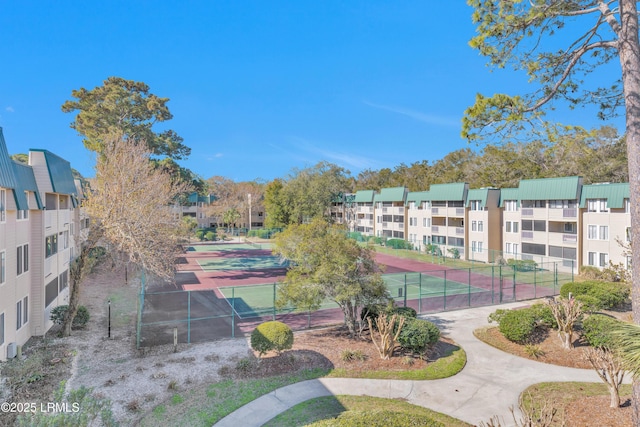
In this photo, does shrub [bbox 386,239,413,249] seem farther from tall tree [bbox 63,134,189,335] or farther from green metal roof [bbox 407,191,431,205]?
tall tree [bbox 63,134,189,335]

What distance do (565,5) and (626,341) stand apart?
8.40m

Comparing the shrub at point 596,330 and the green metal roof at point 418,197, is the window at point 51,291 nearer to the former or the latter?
→ the shrub at point 596,330

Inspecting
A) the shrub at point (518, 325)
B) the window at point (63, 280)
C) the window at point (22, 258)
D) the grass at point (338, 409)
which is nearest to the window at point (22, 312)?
the window at point (22, 258)

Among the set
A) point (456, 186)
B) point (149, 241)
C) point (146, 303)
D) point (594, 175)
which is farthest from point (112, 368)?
point (594, 175)

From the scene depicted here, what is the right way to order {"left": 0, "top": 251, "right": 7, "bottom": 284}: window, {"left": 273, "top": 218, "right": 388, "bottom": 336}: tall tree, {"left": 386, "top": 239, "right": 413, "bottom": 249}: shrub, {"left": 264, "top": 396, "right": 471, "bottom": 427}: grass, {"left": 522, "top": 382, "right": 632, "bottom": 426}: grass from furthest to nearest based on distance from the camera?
{"left": 386, "top": 239, "right": 413, "bottom": 249}: shrub
{"left": 273, "top": 218, "right": 388, "bottom": 336}: tall tree
{"left": 0, "top": 251, "right": 7, "bottom": 284}: window
{"left": 522, "top": 382, "right": 632, "bottom": 426}: grass
{"left": 264, "top": 396, "right": 471, "bottom": 427}: grass

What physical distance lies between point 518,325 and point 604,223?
914 inches

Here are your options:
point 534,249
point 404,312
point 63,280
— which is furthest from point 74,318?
point 534,249

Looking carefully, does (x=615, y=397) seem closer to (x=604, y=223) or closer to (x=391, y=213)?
(x=604, y=223)

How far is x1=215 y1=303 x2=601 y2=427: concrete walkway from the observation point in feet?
34.2

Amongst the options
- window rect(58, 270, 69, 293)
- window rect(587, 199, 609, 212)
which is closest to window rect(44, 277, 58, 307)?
window rect(58, 270, 69, 293)

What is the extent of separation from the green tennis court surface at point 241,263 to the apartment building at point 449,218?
1997 centimetres

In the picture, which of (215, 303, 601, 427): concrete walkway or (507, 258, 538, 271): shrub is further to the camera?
(507, 258, 538, 271): shrub

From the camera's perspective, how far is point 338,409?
10.5 m

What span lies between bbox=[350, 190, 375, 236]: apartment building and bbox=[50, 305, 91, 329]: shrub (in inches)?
1999
